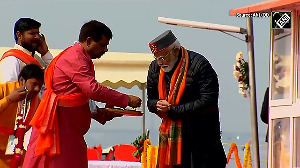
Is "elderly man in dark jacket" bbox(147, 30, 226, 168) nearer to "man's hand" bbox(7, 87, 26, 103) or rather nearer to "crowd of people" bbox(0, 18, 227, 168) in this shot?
"crowd of people" bbox(0, 18, 227, 168)

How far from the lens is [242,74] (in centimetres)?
1134

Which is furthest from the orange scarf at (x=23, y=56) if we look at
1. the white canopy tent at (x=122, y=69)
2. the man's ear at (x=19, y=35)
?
the white canopy tent at (x=122, y=69)

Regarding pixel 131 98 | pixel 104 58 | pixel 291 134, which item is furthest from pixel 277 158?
pixel 104 58

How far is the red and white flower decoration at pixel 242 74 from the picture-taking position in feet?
37.0

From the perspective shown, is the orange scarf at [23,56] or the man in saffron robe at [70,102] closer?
the man in saffron robe at [70,102]

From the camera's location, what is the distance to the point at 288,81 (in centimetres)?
903

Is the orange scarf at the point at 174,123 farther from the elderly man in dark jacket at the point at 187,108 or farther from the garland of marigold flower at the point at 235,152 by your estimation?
the garland of marigold flower at the point at 235,152

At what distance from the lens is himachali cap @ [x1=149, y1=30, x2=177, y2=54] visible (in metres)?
8.55

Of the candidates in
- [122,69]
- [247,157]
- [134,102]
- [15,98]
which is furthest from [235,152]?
[122,69]

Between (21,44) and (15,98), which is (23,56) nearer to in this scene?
(21,44)

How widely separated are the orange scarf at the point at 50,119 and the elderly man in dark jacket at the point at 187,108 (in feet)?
3.38

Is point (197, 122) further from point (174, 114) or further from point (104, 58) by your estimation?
point (104, 58)

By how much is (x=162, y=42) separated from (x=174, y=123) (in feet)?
2.43

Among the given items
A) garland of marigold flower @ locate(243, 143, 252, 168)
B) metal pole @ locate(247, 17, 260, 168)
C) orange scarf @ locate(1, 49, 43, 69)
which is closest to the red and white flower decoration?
metal pole @ locate(247, 17, 260, 168)
